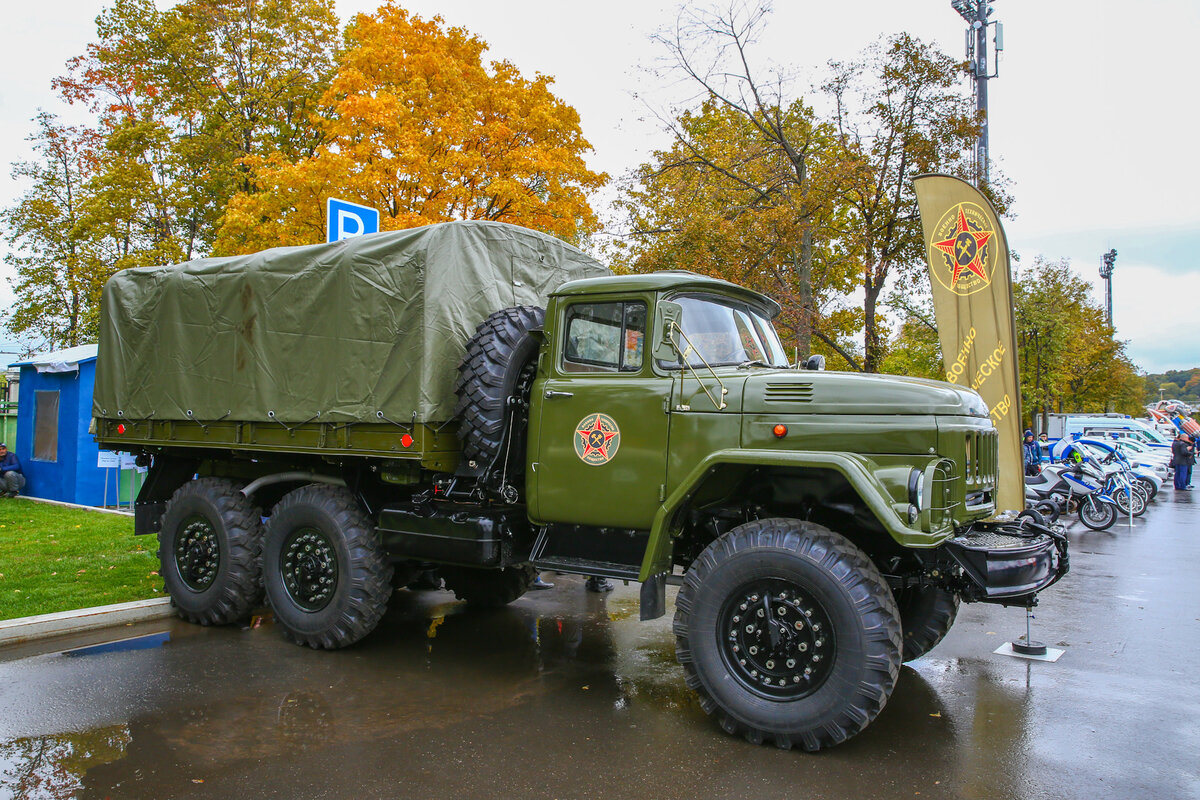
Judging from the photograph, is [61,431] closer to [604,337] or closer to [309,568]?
[309,568]

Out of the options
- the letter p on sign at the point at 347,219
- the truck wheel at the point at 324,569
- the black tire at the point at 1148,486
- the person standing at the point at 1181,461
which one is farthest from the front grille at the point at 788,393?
the person standing at the point at 1181,461

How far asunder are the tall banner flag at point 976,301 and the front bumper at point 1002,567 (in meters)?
4.41

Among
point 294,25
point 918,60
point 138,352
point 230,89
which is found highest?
point 294,25

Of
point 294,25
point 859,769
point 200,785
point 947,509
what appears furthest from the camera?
point 294,25

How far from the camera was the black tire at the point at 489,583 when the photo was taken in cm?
799

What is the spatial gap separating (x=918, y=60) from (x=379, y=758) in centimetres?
1412

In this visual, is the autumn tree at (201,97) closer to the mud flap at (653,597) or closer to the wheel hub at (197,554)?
the wheel hub at (197,554)

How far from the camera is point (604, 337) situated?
579cm

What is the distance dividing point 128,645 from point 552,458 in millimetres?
A: 3951

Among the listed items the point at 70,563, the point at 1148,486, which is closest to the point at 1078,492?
the point at 1148,486

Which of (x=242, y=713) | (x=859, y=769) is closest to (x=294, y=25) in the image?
(x=242, y=713)

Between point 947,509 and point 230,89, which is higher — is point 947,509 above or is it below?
below

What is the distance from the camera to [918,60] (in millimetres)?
14109

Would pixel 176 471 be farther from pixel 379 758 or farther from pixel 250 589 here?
pixel 379 758
